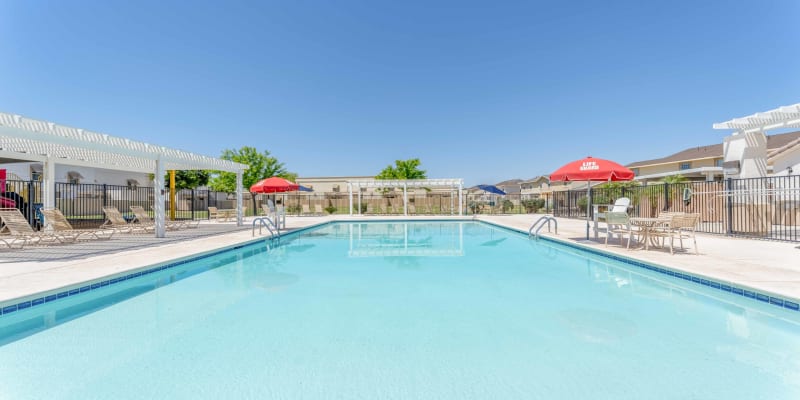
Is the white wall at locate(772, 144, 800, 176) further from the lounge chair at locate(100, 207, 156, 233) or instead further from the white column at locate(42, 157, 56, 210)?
the white column at locate(42, 157, 56, 210)

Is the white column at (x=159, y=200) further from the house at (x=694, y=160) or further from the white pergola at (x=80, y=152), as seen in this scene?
the house at (x=694, y=160)

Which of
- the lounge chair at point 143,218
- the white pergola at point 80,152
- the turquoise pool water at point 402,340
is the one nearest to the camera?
the turquoise pool water at point 402,340

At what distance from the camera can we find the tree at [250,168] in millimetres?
30828

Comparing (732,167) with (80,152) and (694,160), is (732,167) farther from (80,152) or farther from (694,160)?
(694,160)

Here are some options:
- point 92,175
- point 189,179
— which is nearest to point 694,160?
point 189,179

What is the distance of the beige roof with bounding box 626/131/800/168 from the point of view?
25.2 meters

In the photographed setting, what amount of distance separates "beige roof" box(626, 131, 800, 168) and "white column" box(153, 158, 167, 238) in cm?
3672

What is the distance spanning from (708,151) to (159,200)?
41.1 m

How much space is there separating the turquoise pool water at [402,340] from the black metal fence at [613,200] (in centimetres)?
634

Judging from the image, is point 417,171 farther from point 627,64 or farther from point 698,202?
point 698,202

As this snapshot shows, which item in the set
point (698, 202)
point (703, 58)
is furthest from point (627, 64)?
point (698, 202)

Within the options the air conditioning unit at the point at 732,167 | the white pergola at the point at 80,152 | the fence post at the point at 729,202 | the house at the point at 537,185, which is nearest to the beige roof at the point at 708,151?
the house at the point at 537,185

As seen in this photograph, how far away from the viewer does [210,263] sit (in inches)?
281

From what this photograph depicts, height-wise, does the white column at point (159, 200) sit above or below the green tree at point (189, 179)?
below
